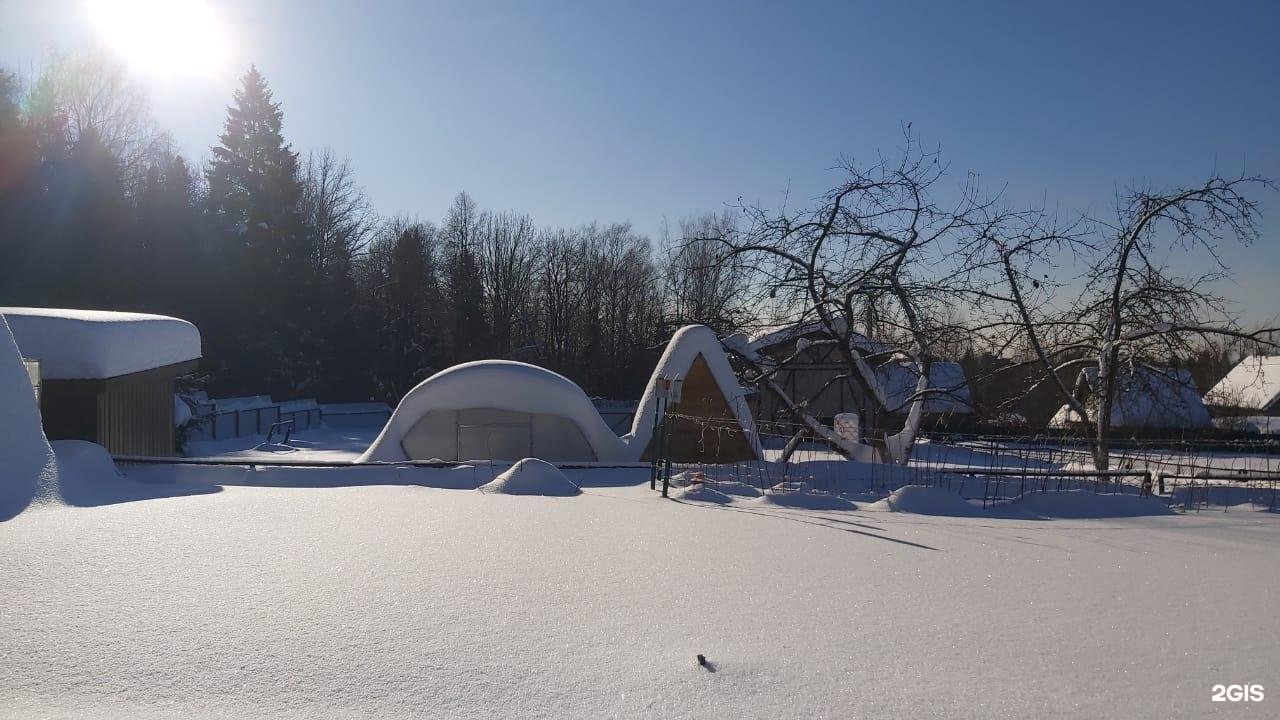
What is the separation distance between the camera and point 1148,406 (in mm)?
31031

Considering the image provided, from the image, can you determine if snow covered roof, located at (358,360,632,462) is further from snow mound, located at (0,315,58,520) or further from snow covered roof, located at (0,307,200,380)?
snow mound, located at (0,315,58,520)

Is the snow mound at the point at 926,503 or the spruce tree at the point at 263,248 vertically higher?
the spruce tree at the point at 263,248

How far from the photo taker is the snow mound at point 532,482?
8.36m

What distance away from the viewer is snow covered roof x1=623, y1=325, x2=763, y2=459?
17.3 m

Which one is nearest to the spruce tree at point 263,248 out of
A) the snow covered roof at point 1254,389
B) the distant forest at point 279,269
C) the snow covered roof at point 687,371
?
the distant forest at point 279,269

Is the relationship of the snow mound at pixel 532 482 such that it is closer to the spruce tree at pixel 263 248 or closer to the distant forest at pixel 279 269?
the distant forest at pixel 279 269

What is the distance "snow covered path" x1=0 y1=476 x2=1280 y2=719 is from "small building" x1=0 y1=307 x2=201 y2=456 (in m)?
7.17

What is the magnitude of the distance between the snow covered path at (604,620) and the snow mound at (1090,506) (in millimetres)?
1541

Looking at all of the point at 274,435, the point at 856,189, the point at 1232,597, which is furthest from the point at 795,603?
the point at 274,435

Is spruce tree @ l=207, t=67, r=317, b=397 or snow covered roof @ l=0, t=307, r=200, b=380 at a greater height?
spruce tree @ l=207, t=67, r=317, b=397

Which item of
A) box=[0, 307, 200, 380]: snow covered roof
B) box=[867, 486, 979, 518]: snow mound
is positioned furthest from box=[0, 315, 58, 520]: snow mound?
box=[867, 486, 979, 518]: snow mound

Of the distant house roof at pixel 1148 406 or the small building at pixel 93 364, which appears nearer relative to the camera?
the small building at pixel 93 364

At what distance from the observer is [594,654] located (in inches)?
127

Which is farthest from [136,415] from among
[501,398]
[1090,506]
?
[1090,506]
